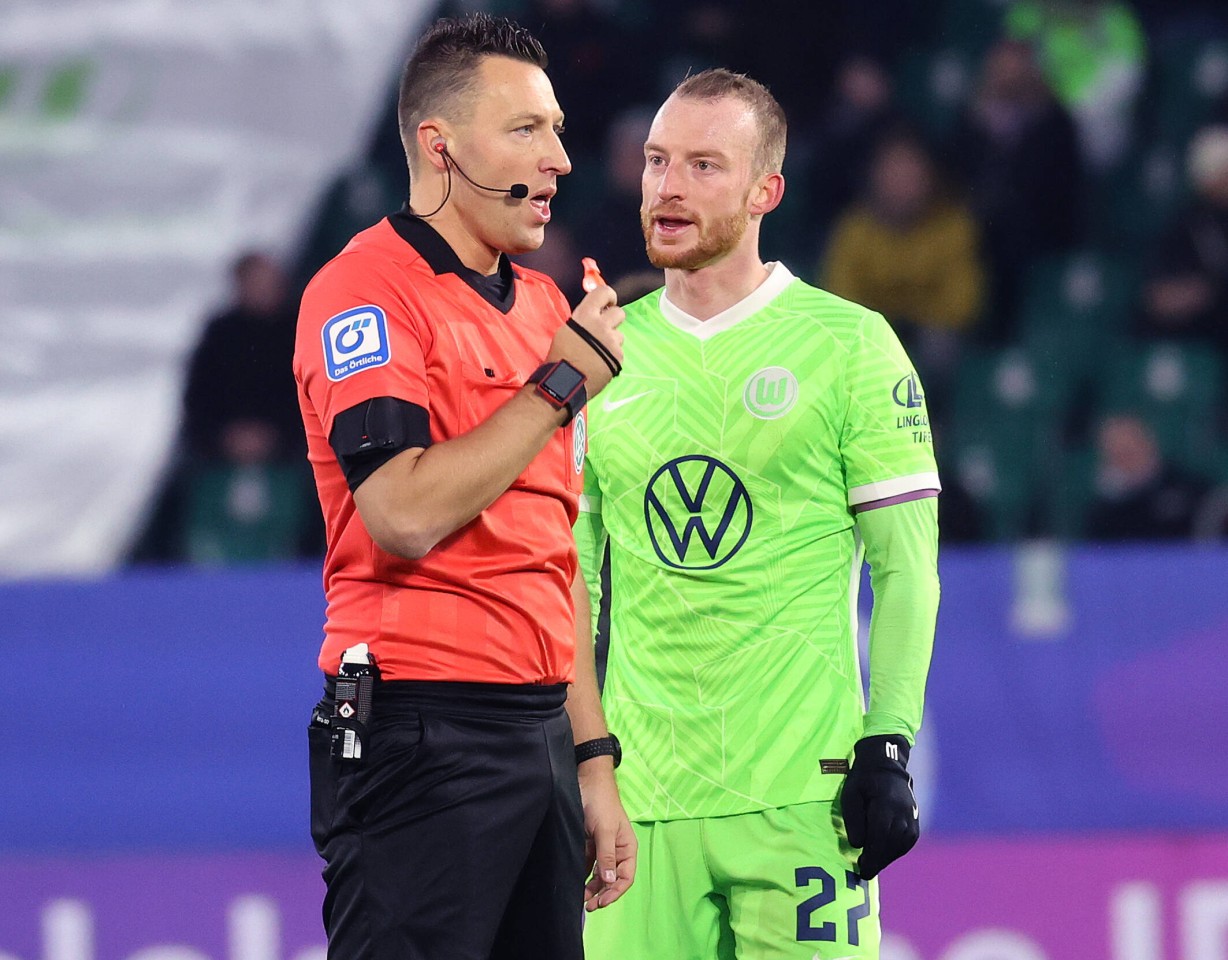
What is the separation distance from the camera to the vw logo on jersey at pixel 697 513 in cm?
286

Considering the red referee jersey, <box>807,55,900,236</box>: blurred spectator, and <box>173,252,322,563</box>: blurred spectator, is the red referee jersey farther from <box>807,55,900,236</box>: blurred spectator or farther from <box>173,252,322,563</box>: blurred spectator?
<box>807,55,900,236</box>: blurred spectator

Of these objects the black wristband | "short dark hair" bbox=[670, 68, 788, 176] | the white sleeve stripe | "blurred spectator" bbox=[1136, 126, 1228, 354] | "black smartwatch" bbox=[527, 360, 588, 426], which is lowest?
the white sleeve stripe

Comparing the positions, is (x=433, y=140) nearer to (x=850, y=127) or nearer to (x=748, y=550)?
(x=748, y=550)

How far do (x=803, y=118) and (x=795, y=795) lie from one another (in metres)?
3.86

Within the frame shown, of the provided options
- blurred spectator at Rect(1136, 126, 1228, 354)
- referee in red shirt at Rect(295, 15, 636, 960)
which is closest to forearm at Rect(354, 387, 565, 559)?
referee in red shirt at Rect(295, 15, 636, 960)

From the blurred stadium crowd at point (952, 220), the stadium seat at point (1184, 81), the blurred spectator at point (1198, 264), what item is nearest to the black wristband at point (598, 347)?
the blurred stadium crowd at point (952, 220)

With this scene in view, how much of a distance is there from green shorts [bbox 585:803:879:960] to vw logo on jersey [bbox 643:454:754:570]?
1.39ft

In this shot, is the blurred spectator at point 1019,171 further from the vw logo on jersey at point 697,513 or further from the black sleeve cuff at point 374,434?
the black sleeve cuff at point 374,434

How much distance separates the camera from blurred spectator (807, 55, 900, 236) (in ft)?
20.1

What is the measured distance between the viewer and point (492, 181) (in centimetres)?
243

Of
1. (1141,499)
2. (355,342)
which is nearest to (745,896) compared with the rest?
(355,342)

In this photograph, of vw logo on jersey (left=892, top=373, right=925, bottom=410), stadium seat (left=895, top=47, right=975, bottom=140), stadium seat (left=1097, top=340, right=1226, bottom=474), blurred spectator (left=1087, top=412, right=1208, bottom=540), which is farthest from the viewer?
stadium seat (left=895, top=47, right=975, bottom=140)

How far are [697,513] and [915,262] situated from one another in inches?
129

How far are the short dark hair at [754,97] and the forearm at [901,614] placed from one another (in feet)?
2.17
